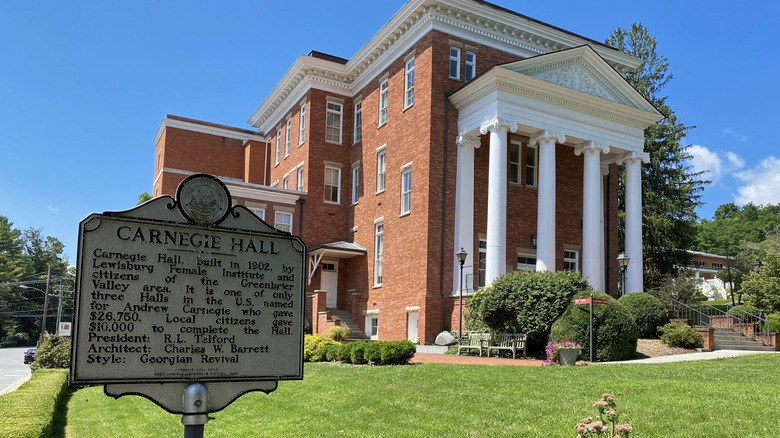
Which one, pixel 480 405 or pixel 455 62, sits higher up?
pixel 455 62

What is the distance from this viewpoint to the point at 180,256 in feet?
17.0

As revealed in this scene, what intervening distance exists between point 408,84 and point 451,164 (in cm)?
456

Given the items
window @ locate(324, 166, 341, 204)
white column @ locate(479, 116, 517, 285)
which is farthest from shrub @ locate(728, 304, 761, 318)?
window @ locate(324, 166, 341, 204)

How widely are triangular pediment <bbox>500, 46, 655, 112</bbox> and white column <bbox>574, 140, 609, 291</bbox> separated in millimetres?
2308

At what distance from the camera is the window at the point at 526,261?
1136 inches

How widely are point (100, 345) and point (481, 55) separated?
25.7m

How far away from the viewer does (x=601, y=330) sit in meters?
18.0

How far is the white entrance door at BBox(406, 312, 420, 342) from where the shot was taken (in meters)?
26.4

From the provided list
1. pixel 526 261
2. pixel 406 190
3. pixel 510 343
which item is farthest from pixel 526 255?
pixel 510 343

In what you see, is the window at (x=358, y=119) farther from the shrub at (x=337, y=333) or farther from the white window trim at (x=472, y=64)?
the shrub at (x=337, y=333)

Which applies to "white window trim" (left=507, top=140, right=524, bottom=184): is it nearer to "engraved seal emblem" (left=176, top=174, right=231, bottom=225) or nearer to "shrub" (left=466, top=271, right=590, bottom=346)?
"shrub" (left=466, top=271, right=590, bottom=346)

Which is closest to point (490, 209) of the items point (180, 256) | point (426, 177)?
point (426, 177)

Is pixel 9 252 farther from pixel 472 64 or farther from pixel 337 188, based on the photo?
pixel 472 64

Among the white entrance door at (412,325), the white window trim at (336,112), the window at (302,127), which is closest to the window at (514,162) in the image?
the white entrance door at (412,325)
